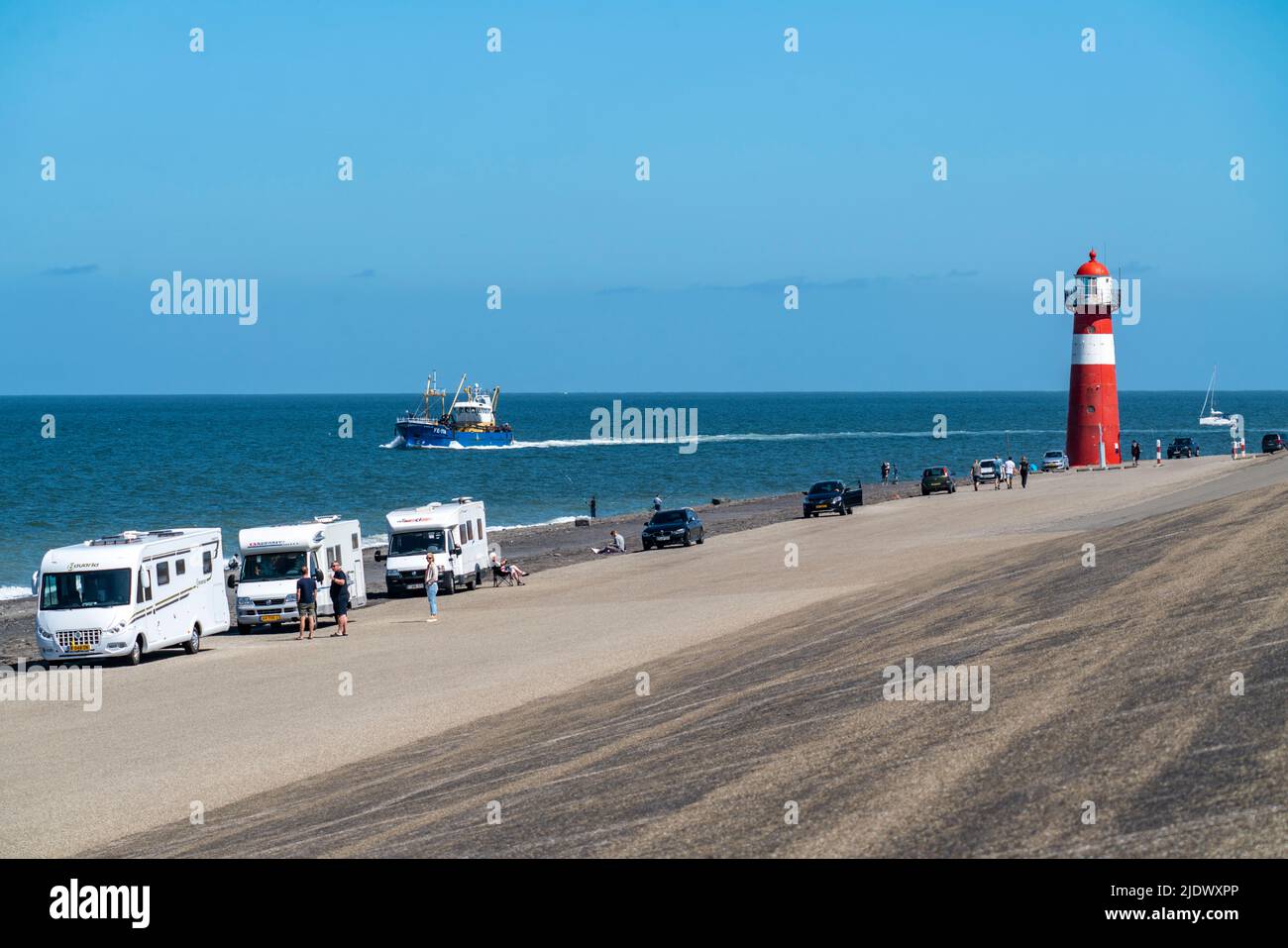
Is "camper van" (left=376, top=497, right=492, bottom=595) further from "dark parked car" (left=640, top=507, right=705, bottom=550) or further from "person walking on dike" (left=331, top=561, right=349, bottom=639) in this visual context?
"dark parked car" (left=640, top=507, right=705, bottom=550)

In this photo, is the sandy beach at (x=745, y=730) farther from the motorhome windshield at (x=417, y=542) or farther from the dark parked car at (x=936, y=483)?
the dark parked car at (x=936, y=483)

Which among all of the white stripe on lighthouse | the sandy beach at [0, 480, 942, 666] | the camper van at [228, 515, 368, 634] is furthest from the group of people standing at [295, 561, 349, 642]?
the white stripe on lighthouse

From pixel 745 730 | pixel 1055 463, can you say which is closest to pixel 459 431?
pixel 1055 463

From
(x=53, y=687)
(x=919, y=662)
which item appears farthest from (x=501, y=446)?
(x=919, y=662)

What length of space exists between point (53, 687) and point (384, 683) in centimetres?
653

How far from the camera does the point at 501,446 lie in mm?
160250

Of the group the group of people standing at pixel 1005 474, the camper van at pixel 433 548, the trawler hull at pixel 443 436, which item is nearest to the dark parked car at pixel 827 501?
the group of people standing at pixel 1005 474

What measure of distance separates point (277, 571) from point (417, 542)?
7582 mm

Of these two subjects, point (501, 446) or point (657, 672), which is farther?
point (501, 446)

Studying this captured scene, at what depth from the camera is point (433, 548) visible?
134 ft

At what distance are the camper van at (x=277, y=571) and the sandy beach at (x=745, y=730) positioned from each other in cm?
311
